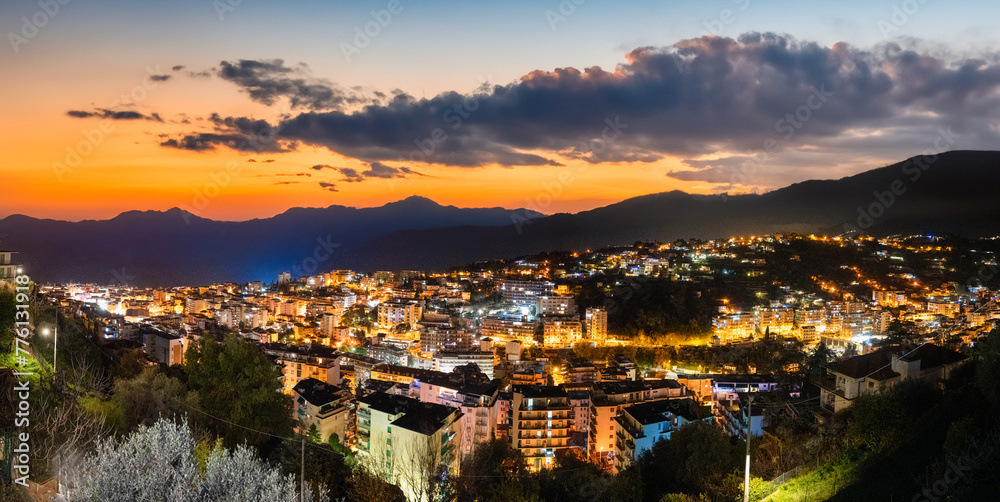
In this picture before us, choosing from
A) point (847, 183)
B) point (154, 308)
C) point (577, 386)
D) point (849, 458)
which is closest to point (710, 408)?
point (577, 386)

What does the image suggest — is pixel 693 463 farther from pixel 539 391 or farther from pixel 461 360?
pixel 461 360

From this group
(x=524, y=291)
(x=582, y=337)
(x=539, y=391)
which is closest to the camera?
(x=539, y=391)

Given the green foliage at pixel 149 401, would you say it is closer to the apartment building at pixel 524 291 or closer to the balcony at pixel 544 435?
the balcony at pixel 544 435

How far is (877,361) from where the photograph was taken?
9.53 metres

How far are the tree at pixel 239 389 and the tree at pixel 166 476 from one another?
3.55 m

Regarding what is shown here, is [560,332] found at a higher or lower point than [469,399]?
lower

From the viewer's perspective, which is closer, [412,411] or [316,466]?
[316,466]

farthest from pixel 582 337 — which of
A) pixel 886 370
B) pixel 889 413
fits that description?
pixel 889 413

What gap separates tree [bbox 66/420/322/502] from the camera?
365cm

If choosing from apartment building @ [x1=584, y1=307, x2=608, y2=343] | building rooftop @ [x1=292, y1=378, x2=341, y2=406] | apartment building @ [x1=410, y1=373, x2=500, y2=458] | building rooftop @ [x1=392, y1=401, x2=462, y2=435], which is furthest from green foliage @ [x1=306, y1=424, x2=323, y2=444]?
apartment building @ [x1=584, y1=307, x2=608, y2=343]

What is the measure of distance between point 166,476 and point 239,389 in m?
4.45

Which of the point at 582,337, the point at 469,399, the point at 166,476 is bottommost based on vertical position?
the point at 582,337

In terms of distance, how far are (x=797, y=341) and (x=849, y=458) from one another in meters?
19.9

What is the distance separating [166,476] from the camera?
12.5 ft
